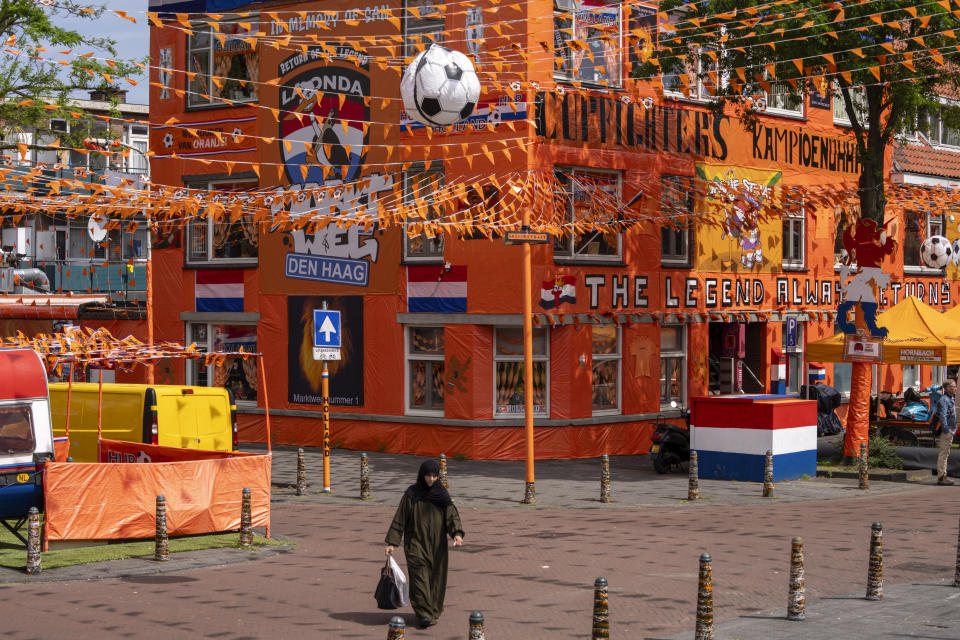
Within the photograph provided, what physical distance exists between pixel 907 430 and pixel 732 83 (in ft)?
29.2

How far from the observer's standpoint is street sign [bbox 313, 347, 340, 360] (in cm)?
2111

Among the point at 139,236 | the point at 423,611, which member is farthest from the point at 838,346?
the point at 139,236

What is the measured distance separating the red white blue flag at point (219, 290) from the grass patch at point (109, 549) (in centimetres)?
1410

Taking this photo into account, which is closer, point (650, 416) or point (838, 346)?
point (838, 346)

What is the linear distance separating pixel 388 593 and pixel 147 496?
17.3ft

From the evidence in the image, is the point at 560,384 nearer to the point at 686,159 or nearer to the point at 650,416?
the point at 650,416

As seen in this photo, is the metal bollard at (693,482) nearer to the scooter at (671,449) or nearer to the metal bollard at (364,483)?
the scooter at (671,449)

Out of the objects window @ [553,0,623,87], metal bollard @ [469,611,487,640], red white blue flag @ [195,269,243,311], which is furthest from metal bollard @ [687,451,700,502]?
A: red white blue flag @ [195,269,243,311]

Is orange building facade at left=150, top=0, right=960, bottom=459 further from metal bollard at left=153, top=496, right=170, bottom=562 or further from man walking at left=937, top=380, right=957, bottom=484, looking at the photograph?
metal bollard at left=153, top=496, right=170, bottom=562

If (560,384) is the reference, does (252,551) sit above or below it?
below

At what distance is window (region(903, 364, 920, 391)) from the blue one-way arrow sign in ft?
76.4

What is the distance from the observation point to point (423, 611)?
1170cm

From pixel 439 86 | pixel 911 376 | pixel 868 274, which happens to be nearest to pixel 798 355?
pixel 911 376

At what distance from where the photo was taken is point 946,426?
22625 mm
